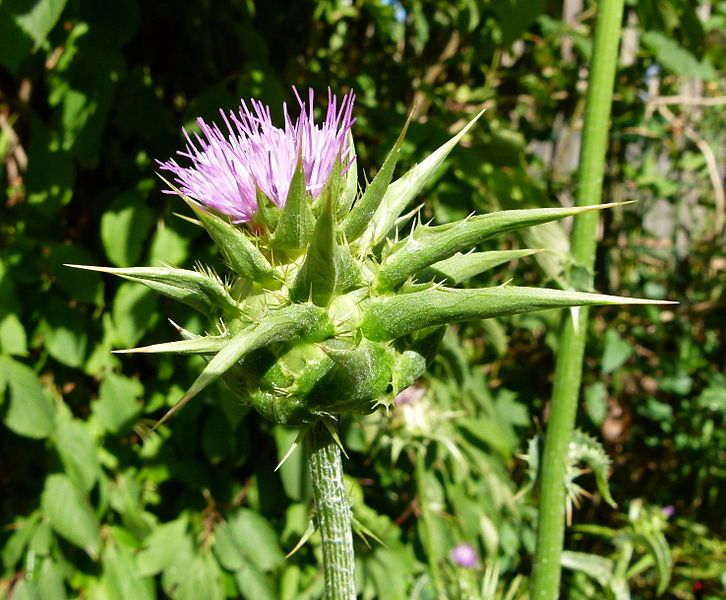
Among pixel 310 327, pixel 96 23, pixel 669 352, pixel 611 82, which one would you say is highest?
pixel 669 352

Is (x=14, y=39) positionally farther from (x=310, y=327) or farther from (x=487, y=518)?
(x=487, y=518)

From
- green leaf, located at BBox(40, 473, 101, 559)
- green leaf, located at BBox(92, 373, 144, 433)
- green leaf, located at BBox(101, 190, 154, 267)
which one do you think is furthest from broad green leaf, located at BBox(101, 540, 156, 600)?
green leaf, located at BBox(101, 190, 154, 267)

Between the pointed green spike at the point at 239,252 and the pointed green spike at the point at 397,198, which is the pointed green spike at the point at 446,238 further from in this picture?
the pointed green spike at the point at 239,252

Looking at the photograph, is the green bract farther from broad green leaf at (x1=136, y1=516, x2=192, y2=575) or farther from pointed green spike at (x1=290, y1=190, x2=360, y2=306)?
broad green leaf at (x1=136, y1=516, x2=192, y2=575)

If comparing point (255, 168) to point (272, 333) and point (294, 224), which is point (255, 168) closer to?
point (294, 224)

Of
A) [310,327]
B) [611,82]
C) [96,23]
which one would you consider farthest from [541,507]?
[96,23]
